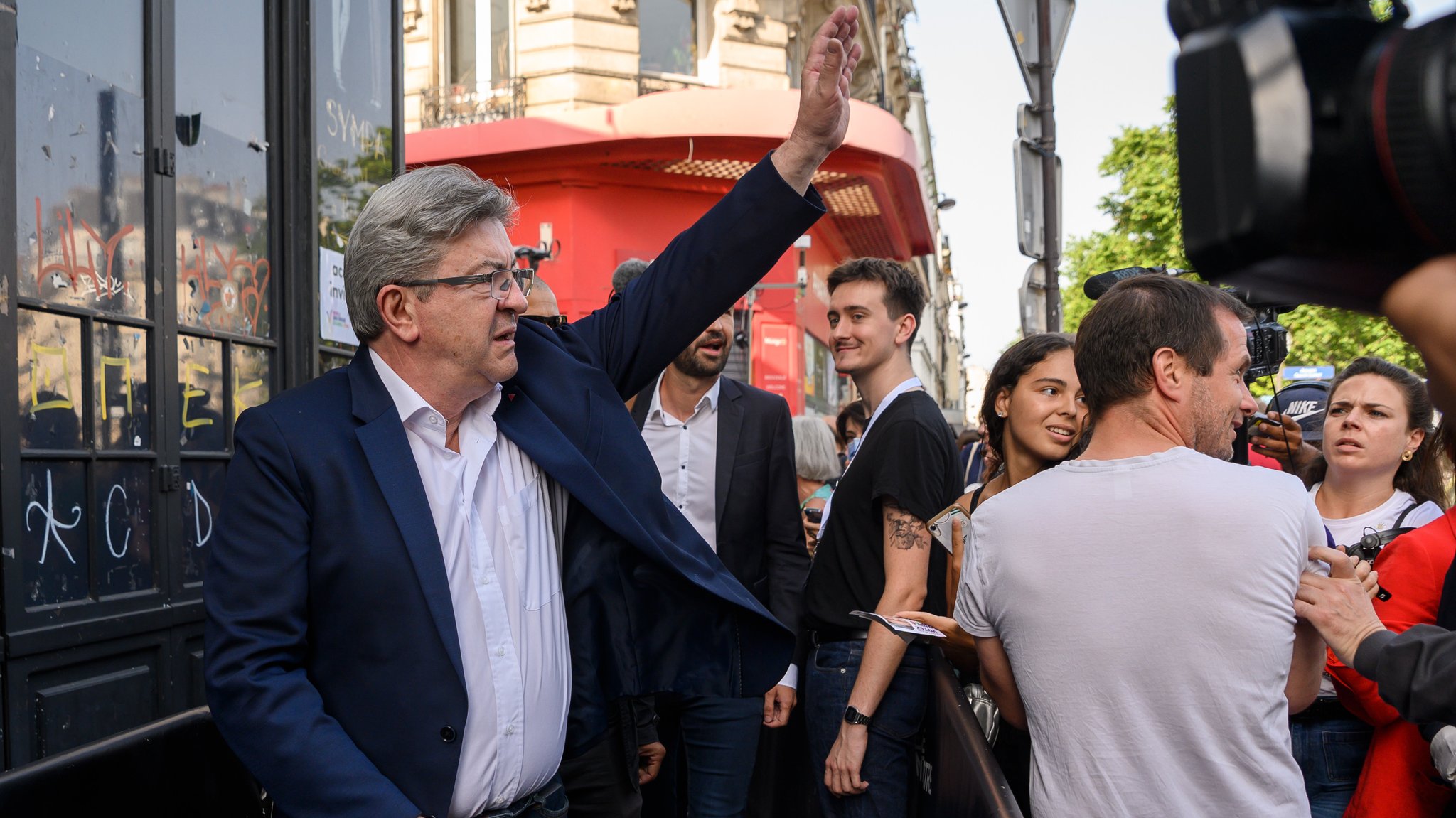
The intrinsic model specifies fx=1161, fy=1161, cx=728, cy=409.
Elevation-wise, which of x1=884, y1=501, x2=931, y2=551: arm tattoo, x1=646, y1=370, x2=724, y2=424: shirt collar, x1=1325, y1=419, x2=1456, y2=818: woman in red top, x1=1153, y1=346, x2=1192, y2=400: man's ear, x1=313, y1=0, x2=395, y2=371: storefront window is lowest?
x1=1325, y1=419, x2=1456, y2=818: woman in red top

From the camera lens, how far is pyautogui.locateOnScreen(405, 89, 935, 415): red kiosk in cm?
1605

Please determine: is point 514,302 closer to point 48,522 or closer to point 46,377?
point 46,377

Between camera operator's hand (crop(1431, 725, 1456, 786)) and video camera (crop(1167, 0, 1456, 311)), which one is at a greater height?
video camera (crop(1167, 0, 1456, 311))

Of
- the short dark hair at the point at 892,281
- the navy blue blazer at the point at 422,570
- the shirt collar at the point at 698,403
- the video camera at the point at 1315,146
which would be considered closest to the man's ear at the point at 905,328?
the short dark hair at the point at 892,281

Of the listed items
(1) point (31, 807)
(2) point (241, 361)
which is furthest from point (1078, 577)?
(2) point (241, 361)

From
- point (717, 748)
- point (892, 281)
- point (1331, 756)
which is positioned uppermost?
point (892, 281)

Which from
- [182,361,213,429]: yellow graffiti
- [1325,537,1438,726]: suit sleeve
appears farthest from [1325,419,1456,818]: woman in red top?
[182,361,213,429]: yellow graffiti

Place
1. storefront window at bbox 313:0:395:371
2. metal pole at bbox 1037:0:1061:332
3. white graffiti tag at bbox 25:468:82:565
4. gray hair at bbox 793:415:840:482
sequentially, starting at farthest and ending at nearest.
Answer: metal pole at bbox 1037:0:1061:332, gray hair at bbox 793:415:840:482, storefront window at bbox 313:0:395:371, white graffiti tag at bbox 25:468:82:565

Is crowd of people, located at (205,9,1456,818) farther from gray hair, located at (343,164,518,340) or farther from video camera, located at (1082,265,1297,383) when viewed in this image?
video camera, located at (1082,265,1297,383)

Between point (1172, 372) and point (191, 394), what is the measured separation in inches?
140

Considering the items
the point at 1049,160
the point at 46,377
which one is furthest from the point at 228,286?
the point at 1049,160

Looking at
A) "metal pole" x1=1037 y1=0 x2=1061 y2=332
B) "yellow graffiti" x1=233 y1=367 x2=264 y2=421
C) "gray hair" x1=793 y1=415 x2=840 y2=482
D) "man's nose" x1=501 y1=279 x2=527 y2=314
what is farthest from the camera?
"metal pole" x1=1037 y1=0 x2=1061 y2=332

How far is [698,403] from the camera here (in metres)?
4.23

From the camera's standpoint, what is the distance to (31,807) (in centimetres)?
205
